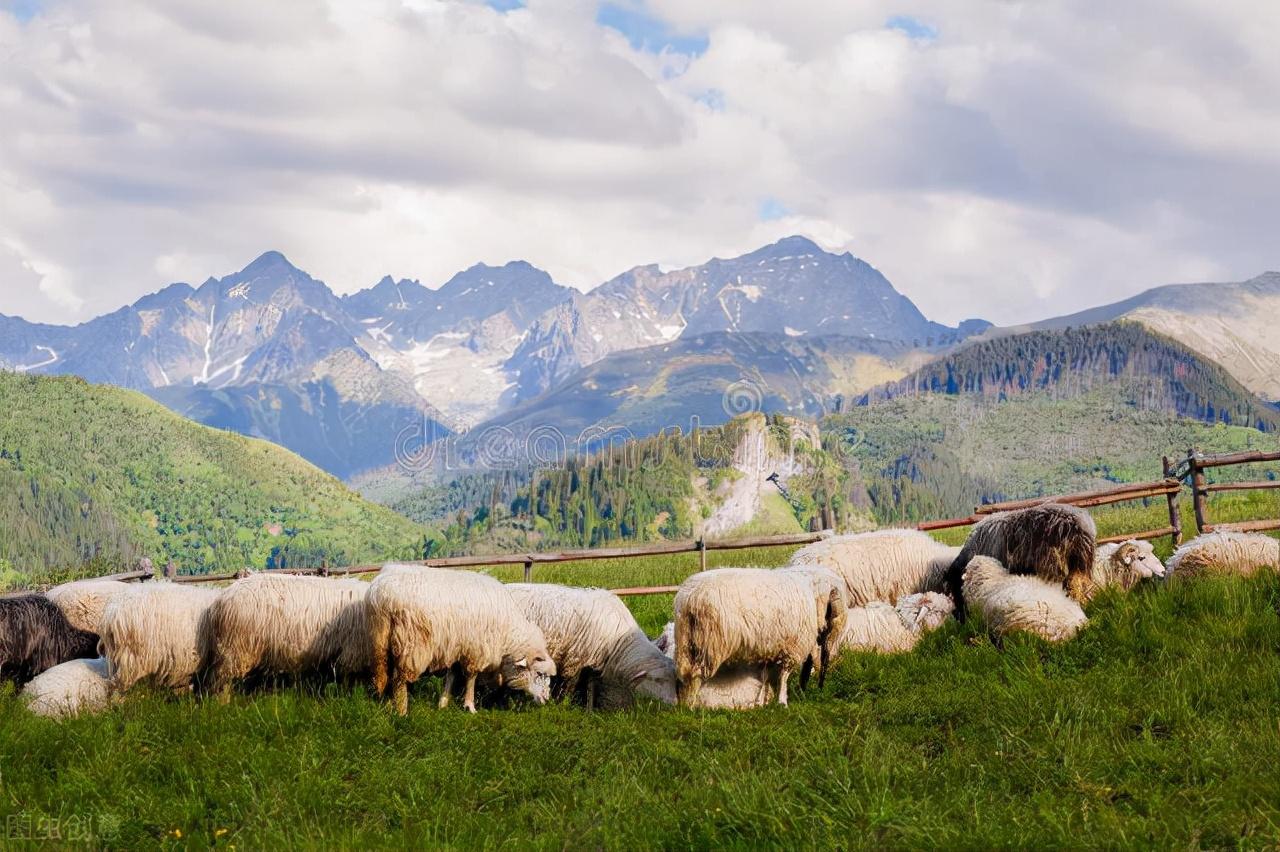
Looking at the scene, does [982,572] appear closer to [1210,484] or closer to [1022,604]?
[1022,604]

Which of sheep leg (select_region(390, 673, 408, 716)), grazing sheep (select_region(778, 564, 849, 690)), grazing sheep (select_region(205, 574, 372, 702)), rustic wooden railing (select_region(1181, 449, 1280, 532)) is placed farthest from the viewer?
rustic wooden railing (select_region(1181, 449, 1280, 532))

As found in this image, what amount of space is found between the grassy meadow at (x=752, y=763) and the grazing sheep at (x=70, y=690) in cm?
39

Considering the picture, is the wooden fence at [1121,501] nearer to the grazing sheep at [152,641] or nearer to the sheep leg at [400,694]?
the grazing sheep at [152,641]

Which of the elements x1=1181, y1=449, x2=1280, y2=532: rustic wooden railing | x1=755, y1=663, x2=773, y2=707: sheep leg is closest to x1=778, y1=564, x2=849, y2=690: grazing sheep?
x1=755, y1=663, x2=773, y2=707: sheep leg

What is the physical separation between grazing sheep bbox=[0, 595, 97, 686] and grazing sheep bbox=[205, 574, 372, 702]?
3162 millimetres

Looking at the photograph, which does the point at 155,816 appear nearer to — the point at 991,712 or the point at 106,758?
the point at 106,758

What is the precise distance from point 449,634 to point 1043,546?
821 centimetres

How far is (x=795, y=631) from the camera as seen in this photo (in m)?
12.9

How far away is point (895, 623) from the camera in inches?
585

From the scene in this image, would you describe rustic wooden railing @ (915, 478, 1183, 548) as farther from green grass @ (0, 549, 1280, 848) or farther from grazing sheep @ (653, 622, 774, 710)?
grazing sheep @ (653, 622, 774, 710)

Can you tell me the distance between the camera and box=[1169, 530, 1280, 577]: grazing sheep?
14805 millimetres

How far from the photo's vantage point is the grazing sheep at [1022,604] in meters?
13.1

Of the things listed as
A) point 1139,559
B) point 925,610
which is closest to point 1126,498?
point 1139,559

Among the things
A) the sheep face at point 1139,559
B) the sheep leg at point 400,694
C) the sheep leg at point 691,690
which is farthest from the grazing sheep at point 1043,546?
the sheep leg at point 400,694
